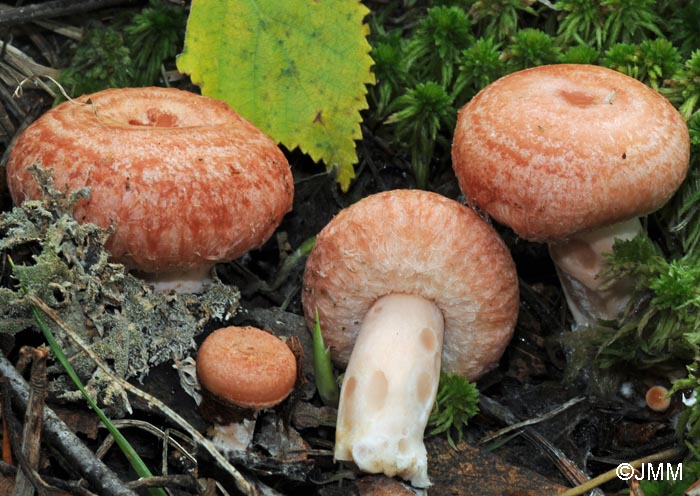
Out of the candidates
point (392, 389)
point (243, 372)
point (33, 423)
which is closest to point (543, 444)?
point (392, 389)

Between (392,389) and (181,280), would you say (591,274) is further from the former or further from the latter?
(181,280)

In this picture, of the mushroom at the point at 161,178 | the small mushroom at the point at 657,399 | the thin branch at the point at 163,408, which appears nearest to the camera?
the thin branch at the point at 163,408

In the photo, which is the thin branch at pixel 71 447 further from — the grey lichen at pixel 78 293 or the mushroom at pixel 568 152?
the mushroom at pixel 568 152

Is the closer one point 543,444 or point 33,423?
point 33,423

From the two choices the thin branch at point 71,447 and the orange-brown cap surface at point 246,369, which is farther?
the orange-brown cap surface at point 246,369

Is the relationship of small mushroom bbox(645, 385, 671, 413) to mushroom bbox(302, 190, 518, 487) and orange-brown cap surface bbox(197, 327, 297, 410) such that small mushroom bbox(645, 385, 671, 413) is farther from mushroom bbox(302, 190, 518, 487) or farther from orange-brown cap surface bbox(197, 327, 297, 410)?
orange-brown cap surface bbox(197, 327, 297, 410)

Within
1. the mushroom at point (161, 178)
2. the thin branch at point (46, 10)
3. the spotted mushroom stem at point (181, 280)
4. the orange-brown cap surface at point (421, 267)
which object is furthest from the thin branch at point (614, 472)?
the thin branch at point (46, 10)
